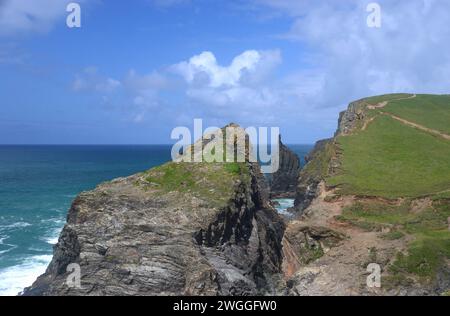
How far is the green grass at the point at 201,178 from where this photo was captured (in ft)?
129

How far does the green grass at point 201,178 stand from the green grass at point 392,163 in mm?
10579

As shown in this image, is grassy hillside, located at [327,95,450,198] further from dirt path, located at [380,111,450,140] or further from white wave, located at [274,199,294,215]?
white wave, located at [274,199,294,215]

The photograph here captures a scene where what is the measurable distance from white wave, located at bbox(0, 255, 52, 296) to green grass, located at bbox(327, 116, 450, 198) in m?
32.2

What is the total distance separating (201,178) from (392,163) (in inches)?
856

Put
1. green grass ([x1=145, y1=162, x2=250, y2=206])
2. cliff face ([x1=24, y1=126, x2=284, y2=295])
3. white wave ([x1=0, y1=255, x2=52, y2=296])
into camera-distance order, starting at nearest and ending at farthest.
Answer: cliff face ([x1=24, y1=126, x2=284, y2=295]) < green grass ([x1=145, y1=162, x2=250, y2=206]) < white wave ([x1=0, y1=255, x2=52, y2=296])

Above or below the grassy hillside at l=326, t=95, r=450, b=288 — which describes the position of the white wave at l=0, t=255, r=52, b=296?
below

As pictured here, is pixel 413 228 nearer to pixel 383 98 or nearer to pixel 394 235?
pixel 394 235

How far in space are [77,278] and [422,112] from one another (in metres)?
57.7

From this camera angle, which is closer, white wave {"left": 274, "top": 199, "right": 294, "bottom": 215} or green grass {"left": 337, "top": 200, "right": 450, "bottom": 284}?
green grass {"left": 337, "top": 200, "right": 450, "bottom": 284}

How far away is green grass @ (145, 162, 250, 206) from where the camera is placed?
39.5 m

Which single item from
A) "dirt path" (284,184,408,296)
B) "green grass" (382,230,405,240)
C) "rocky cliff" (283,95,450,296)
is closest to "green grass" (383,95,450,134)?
"rocky cliff" (283,95,450,296)

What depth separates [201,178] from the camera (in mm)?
41906

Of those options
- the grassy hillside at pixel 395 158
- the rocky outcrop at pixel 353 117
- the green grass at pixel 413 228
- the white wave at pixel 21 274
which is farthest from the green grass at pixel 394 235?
the white wave at pixel 21 274
